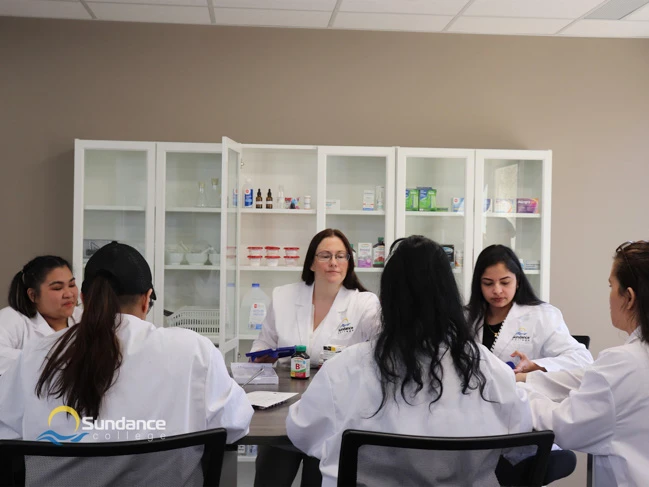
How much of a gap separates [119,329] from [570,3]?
338 centimetres

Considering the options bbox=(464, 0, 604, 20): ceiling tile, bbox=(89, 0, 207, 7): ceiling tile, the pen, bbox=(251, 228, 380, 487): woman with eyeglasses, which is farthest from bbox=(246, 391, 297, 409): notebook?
bbox=(464, 0, 604, 20): ceiling tile

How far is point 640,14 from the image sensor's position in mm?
4059

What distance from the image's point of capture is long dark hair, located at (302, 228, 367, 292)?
319 cm

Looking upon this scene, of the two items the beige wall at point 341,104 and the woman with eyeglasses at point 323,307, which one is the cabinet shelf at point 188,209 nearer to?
the beige wall at point 341,104

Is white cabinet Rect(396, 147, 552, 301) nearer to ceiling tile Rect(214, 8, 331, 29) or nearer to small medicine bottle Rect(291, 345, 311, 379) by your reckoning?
ceiling tile Rect(214, 8, 331, 29)

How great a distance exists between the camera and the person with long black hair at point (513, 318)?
9.49 feet

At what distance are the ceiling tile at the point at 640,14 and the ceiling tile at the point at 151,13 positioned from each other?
2.65 m

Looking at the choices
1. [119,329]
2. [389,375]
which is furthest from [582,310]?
[119,329]

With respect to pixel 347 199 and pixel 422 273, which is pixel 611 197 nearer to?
pixel 347 199

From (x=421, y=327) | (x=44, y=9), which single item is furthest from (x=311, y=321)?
(x=44, y=9)

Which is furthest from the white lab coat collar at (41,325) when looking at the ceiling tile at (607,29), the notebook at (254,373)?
the ceiling tile at (607,29)

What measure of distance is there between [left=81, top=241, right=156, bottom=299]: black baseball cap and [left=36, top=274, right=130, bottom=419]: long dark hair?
0.28 ft

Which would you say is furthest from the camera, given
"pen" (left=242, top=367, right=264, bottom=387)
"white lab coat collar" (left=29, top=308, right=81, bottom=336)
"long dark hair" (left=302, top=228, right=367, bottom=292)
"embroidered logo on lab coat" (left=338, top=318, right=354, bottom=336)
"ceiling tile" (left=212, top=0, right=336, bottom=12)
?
"ceiling tile" (left=212, top=0, right=336, bottom=12)

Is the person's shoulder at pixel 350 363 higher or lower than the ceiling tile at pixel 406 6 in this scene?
lower
